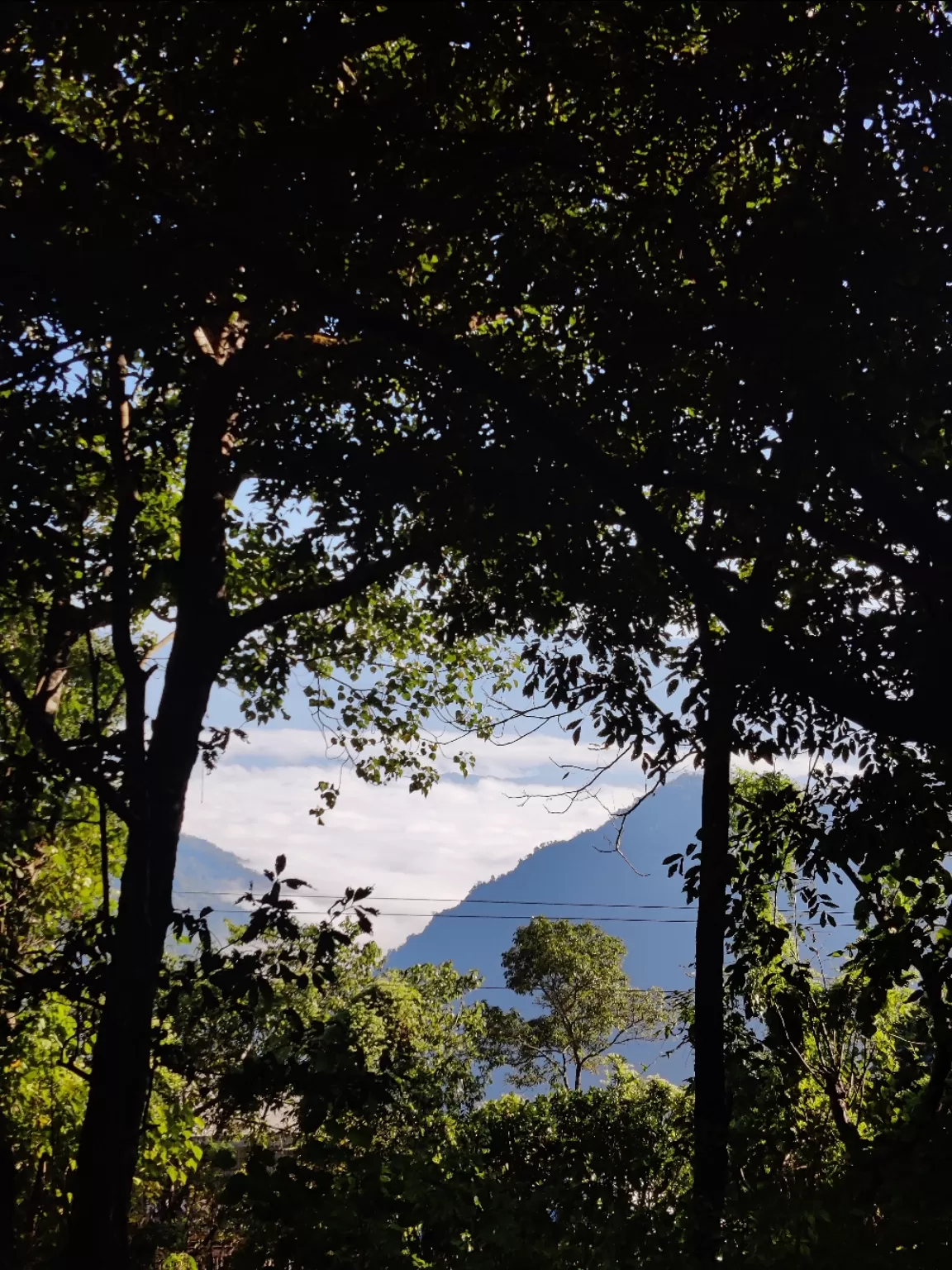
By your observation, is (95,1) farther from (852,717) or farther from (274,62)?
(852,717)

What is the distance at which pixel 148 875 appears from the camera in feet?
12.8

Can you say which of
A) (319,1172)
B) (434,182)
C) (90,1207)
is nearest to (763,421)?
(434,182)

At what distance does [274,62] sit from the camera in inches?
154

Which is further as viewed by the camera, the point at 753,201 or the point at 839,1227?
the point at 753,201

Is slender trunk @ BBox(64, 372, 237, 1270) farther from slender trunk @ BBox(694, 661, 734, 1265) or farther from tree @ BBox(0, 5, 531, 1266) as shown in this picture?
slender trunk @ BBox(694, 661, 734, 1265)

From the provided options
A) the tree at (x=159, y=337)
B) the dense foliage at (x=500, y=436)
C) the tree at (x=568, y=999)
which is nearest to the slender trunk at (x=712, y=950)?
the dense foliage at (x=500, y=436)

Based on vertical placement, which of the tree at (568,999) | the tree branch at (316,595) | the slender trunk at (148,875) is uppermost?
the tree branch at (316,595)

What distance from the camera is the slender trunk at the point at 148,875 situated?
3.83 m

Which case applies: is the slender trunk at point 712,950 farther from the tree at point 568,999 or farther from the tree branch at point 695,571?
the tree at point 568,999

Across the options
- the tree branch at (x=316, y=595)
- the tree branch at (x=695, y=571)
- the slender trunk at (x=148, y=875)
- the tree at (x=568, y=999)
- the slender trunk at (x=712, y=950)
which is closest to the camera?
the slender trunk at (x=148, y=875)

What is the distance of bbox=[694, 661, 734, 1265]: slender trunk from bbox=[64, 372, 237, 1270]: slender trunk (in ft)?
10.4

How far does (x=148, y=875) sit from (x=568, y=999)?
3077cm

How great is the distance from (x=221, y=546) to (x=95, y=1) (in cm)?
324

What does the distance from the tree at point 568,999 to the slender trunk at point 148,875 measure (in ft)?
88.7
